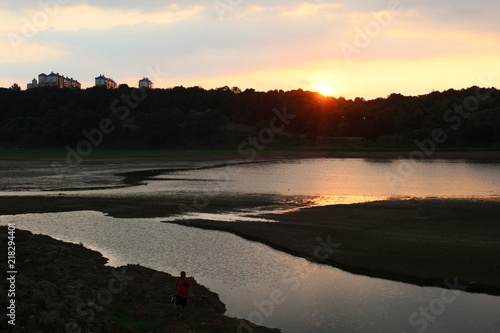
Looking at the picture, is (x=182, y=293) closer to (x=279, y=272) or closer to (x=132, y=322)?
(x=132, y=322)

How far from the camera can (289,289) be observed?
83.3 ft

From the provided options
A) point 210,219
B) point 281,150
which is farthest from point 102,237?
point 281,150

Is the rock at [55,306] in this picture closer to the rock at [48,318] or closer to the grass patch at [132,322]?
the rock at [48,318]

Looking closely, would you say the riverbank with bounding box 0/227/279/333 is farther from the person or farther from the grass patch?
the person

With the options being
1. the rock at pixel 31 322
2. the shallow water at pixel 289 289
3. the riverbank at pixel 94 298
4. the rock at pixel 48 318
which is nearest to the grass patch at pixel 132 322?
the riverbank at pixel 94 298

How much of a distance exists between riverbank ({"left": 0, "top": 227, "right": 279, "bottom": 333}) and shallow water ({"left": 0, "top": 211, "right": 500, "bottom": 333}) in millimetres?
1872

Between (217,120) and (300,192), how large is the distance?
130 m

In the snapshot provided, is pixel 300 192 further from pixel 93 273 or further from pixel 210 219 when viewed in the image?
pixel 93 273

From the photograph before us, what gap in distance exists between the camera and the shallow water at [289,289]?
2105 cm

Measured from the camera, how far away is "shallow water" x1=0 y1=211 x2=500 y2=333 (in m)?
21.0

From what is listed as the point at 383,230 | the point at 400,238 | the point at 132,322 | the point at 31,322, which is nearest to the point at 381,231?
the point at 383,230

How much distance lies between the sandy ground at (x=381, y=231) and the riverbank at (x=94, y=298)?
37.2ft

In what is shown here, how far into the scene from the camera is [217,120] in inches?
7500

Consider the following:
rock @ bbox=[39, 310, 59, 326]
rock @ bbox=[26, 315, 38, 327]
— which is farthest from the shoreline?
rock @ bbox=[26, 315, 38, 327]
